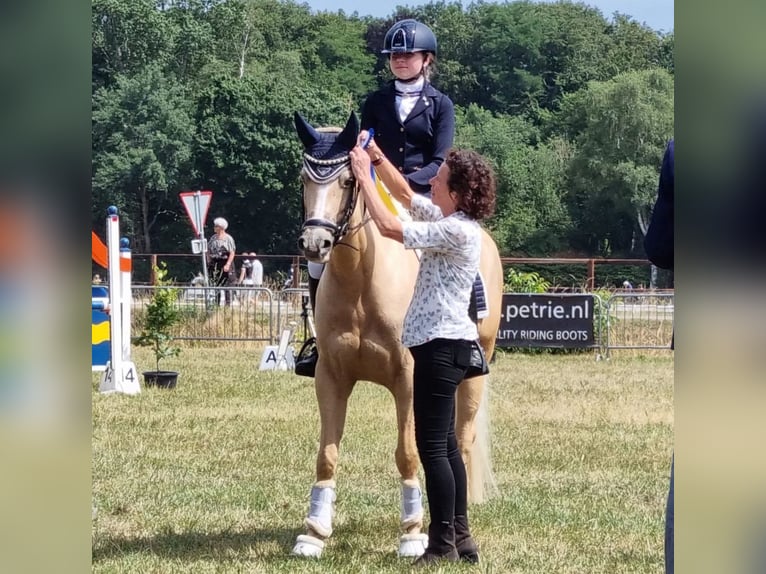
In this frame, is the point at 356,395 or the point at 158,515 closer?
Answer: the point at 158,515

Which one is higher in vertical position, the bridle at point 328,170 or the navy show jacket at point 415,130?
the navy show jacket at point 415,130

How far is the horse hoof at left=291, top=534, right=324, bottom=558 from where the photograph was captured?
5590mm

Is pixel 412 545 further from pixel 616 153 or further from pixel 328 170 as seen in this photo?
pixel 616 153

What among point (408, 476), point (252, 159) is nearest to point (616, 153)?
point (252, 159)

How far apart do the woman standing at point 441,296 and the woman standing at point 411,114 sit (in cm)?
97

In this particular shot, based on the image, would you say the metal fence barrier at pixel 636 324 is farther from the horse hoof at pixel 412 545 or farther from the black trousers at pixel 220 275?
the horse hoof at pixel 412 545

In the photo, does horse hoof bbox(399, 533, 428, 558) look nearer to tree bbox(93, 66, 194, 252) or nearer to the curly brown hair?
the curly brown hair

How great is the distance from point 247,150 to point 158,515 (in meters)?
57.2

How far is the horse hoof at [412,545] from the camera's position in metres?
5.60

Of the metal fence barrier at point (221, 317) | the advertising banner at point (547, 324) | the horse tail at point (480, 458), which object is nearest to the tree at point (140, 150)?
the metal fence barrier at point (221, 317)

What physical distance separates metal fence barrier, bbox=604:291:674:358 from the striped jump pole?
922 cm
